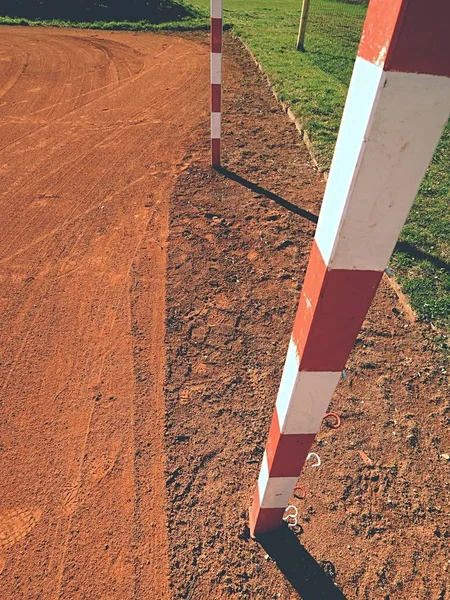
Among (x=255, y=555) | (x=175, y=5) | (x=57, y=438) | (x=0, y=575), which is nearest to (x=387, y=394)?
(x=255, y=555)

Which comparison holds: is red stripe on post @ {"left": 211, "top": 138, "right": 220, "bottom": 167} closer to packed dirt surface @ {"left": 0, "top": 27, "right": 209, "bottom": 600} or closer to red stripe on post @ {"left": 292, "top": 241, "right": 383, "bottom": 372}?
packed dirt surface @ {"left": 0, "top": 27, "right": 209, "bottom": 600}

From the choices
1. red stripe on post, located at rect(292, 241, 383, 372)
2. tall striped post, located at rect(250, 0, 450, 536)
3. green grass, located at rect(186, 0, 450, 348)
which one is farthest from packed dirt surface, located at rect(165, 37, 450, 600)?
red stripe on post, located at rect(292, 241, 383, 372)

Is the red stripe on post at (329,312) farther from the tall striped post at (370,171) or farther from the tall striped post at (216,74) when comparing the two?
the tall striped post at (216,74)

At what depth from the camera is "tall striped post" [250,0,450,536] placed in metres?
0.79

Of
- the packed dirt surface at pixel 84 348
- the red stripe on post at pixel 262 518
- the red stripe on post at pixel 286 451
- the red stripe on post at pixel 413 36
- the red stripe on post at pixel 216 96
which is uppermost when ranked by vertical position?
the red stripe on post at pixel 413 36

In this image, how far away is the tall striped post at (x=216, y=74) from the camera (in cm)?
427

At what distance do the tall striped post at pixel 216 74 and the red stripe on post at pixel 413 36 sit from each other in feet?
13.6

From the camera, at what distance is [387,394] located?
2867mm

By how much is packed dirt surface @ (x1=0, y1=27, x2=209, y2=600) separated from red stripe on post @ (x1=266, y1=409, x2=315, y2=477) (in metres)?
0.83

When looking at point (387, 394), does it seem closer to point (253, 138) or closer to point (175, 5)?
point (253, 138)

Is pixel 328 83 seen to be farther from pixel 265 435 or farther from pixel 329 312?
pixel 329 312

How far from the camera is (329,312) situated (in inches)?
48.3

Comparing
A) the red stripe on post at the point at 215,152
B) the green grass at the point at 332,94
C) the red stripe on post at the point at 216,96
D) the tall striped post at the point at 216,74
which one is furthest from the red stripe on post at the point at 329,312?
the red stripe on post at the point at 215,152

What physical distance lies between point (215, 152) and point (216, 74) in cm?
92
